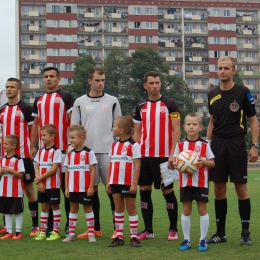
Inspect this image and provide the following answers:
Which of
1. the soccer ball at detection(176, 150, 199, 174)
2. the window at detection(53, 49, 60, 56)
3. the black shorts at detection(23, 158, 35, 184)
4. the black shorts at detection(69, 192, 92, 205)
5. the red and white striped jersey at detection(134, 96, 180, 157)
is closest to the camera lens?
the soccer ball at detection(176, 150, 199, 174)

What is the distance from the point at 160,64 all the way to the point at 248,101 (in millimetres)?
60539

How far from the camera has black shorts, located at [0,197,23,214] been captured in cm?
902

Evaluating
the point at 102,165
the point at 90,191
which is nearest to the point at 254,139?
the point at 102,165

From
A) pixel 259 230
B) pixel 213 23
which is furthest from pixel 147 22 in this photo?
pixel 259 230

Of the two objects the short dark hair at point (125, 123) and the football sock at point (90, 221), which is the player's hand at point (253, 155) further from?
the football sock at point (90, 221)

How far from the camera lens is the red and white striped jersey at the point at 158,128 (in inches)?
339

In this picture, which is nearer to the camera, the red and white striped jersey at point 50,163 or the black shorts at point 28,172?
the red and white striped jersey at point 50,163

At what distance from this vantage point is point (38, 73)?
263 feet

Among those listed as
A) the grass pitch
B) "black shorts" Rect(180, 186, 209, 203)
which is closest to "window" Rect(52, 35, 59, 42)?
the grass pitch

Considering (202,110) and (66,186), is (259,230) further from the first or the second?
(202,110)

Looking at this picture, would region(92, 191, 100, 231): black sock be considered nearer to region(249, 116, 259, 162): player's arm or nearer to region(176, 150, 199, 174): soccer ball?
region(176, 150, 199, 174): soccer ball

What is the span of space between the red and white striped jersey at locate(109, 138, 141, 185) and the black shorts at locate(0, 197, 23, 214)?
1729 millimetres

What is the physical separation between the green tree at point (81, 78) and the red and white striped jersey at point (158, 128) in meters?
55.7

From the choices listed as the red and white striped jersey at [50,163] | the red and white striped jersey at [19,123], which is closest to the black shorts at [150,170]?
the red and white striped jersey at [50,163]
